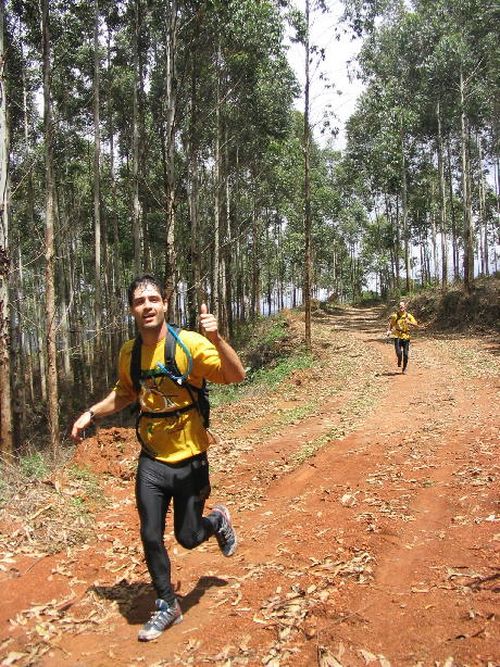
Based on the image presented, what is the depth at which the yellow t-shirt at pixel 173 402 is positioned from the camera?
3.29 metres

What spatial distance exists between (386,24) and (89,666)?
110 feet

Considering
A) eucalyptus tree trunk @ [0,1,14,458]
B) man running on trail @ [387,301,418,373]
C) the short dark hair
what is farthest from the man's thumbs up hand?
man running on trail @ [387,301,418,373]

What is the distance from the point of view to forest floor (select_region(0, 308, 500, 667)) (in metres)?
2.96

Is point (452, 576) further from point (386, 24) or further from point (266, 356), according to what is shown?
point (386, 24)

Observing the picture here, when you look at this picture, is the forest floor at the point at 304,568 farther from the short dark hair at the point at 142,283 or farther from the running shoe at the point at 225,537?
the short dark hair at the point at 142,283

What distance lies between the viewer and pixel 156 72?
19.0m

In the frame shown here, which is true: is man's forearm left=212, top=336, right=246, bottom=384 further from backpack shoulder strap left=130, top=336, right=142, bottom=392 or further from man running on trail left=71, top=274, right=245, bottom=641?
backpack shoulder strap left=130, top=336, right=142, bottom=392

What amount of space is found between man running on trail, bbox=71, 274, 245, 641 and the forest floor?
469 mm

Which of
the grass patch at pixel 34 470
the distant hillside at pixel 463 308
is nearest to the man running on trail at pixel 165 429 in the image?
the grass patch at pixel 34 470

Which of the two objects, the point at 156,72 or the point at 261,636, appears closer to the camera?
the point at 261,636

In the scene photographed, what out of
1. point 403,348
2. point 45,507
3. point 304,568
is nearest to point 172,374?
point 304,568

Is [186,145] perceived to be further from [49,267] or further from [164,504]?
[164,504]

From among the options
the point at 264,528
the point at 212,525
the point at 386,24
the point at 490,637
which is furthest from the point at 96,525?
the point at 386,24

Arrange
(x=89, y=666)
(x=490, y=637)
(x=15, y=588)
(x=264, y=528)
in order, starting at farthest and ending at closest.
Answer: (x=264, y=528) → (x=15, y=588) → (x=89, y=666) → (x=490, y=637)
